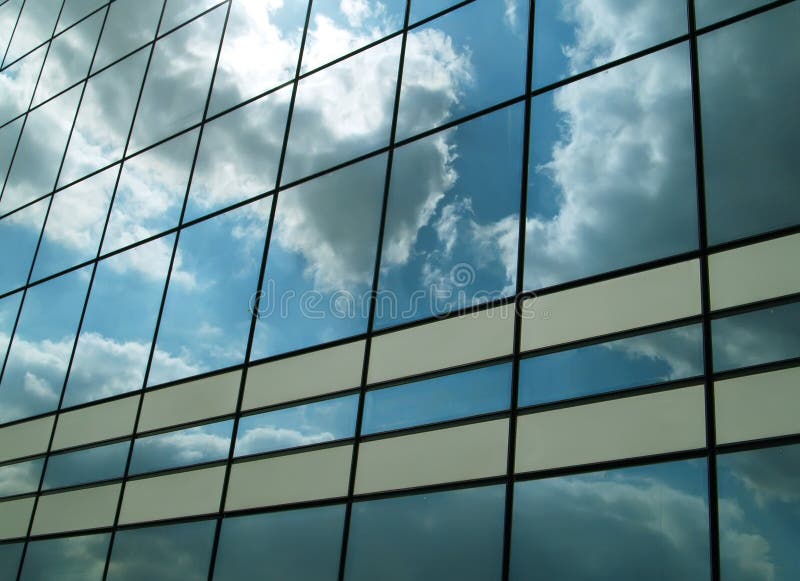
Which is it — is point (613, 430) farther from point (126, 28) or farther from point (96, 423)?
point (126, 28)

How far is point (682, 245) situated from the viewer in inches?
438

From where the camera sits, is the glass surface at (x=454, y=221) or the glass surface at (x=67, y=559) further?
the glass surface at (x=67, y=559)

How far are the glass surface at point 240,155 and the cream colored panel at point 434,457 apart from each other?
21.7ft

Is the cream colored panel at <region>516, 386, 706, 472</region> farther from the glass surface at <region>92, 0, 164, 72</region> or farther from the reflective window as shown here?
the glass surface at <region>92, 0, 164, 72</region>

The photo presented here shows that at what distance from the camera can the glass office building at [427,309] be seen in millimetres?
10234

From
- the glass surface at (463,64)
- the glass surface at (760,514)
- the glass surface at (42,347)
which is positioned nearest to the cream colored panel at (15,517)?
the glass surface at (42,347)

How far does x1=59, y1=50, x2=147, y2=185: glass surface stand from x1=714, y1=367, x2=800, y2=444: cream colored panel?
15.9 meters

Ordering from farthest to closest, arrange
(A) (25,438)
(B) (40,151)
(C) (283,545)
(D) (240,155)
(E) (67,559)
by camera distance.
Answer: (B) (40,151), (A) (25,438), (D) (240,155), (E) (67,559), (C) (283,545)

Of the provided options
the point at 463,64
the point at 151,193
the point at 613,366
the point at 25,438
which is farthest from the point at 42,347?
the point at 613,366

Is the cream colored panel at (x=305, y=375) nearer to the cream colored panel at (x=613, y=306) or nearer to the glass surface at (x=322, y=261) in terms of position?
the glass surface at (x=322, y=261)

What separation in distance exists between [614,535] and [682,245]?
3914mm

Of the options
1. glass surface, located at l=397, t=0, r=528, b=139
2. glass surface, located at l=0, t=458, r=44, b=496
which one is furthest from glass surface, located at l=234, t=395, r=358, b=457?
glass surface, located at l=0, t=458, r=44, b=496

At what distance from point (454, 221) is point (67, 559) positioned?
9.95 meters

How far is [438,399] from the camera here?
12.3m
